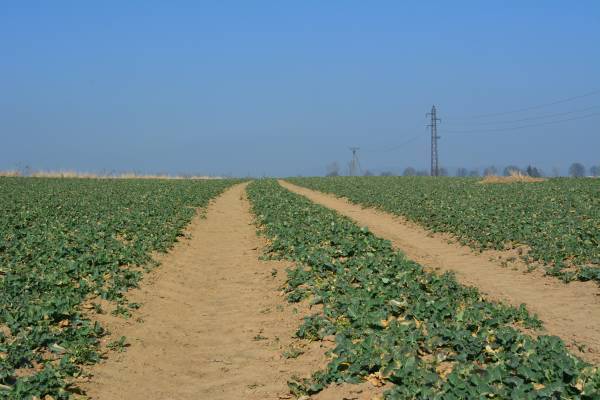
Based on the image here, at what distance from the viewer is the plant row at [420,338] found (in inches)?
243

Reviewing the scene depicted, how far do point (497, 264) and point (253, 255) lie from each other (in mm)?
6678

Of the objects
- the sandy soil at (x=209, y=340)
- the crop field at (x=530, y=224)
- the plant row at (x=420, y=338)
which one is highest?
the crop field at (x=530, y=224)

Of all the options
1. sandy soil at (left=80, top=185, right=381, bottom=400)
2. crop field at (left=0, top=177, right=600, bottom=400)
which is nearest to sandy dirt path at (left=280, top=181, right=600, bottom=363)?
crop field at (left=0, top=177, right=600, bottom=400)

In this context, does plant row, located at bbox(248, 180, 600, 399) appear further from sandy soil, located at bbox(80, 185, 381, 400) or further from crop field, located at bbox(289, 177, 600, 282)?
crop field, located at bbox(289, 177, 600, 282)

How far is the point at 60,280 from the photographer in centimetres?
1131

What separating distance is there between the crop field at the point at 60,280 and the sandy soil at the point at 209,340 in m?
0.48

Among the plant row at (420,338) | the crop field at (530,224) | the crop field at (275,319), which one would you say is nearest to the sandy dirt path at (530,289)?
the crop field at (275,319)

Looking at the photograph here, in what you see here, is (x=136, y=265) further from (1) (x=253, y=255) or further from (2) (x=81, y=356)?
(2) (x=81, y=356)

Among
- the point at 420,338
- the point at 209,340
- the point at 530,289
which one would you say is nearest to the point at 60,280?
the point at 209,340

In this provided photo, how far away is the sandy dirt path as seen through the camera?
966 cm

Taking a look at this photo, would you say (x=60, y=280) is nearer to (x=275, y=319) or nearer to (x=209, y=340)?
(x=209, y=340)

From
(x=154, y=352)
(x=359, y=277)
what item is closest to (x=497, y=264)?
(x=359, y=277)

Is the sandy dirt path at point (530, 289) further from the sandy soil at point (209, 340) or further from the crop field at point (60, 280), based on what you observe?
the crop field at point (60, 280)

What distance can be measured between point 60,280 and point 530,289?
9.52 m
